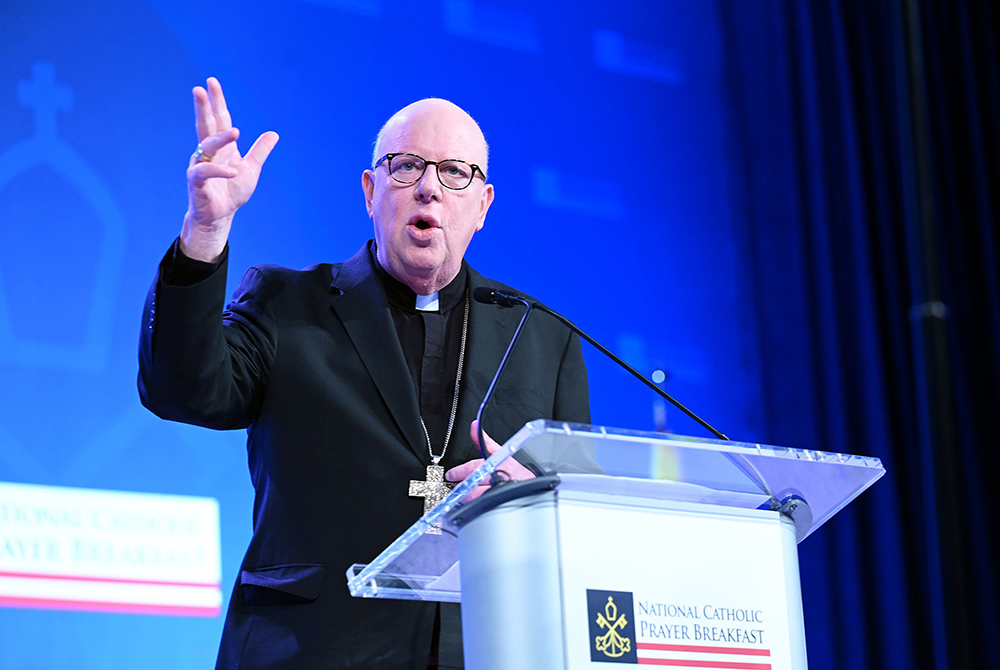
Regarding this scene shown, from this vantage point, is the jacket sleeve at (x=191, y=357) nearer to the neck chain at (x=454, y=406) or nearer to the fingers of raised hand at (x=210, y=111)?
the fingers of raised hand at (x=210, y=111)

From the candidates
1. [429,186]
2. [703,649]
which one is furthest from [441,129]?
[703,649]

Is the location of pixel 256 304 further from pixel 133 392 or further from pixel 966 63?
pixel 966 63

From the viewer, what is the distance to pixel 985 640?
10.4 ft

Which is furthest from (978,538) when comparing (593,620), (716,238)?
(593,620)

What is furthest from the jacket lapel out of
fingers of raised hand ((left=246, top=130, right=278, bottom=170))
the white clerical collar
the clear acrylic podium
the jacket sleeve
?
the clear acrylic podium

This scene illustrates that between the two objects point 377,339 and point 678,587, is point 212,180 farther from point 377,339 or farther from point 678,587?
point 678,587

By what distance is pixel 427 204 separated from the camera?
2.06 meters

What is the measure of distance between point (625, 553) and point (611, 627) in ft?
0.24

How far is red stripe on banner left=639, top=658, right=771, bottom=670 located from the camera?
3.21ft

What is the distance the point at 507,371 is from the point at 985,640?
205 cm

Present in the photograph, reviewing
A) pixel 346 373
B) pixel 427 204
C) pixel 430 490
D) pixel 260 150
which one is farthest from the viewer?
pixel 427 204

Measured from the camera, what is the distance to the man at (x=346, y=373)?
61.9 inches

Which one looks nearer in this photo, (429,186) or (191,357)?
(191,357)

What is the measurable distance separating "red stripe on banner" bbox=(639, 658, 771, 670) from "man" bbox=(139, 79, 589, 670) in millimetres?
639
